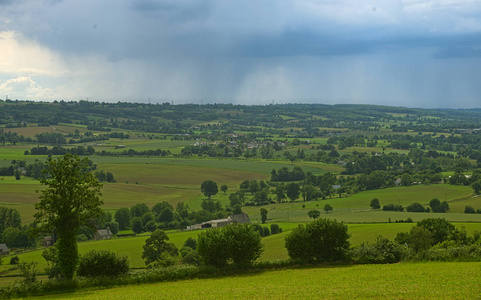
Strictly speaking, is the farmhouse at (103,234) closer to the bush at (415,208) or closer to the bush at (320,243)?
the bush at (320,243)

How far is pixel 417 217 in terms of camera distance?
74.9 metres

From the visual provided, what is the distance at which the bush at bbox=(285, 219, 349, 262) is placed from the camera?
3616 cm

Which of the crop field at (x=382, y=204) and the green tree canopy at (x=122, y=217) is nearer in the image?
the crop field at (x=382, y=204)

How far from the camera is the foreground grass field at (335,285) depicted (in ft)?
77.7

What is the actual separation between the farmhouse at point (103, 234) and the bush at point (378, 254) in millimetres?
49118

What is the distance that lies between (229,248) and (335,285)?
10.6 meters

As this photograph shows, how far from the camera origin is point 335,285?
2650 centimetres

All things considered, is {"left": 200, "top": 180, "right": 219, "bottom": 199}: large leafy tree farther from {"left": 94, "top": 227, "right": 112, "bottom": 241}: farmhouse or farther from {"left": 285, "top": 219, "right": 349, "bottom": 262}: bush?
{"left": 285, "top": 219, "right": 349, "bottom": 262}: bush

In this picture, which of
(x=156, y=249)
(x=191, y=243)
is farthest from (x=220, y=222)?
(x=156, y=249)

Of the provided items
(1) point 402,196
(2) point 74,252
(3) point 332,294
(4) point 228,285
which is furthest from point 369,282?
(1) point 402,196

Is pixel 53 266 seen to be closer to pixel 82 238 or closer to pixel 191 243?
pixel 191 243

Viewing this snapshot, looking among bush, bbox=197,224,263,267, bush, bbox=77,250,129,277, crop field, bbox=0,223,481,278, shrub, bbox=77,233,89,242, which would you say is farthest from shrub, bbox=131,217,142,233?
bush, bbox=197,224,263,267

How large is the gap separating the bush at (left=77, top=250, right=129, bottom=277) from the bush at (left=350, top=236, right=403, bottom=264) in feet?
58.4

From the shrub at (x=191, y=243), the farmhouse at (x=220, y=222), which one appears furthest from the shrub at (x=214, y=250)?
the farmhouse at (x=220, y=222)
